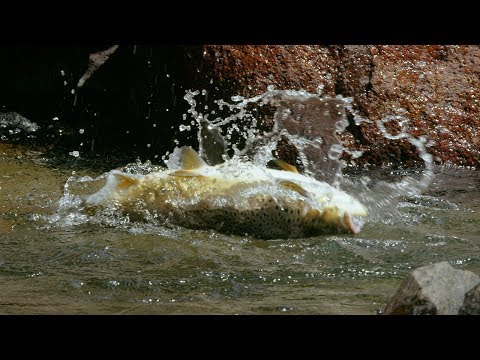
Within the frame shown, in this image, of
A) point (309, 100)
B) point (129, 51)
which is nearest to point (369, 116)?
point (309, 100)

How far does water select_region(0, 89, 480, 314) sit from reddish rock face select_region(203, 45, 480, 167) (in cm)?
68

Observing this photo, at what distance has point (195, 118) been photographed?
25.2ft

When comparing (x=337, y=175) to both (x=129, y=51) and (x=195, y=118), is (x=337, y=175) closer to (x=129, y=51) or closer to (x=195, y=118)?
(x=195, y=118)

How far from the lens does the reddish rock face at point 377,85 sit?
7.51 m

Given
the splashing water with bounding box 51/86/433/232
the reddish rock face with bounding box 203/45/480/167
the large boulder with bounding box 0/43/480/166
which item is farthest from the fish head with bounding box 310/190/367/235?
the reddish rock face with bounding box 203/45/480/167

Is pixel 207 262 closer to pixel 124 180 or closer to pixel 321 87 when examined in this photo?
pixel 124 180

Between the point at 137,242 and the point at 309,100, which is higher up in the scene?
the point at 309,100

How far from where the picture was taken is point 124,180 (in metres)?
5.09

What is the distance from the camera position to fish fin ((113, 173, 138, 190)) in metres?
5.09

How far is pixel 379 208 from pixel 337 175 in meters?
0.99

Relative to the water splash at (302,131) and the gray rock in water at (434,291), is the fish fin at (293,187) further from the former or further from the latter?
the water splash at (302,131)

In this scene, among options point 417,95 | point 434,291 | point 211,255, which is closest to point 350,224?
point 211,255

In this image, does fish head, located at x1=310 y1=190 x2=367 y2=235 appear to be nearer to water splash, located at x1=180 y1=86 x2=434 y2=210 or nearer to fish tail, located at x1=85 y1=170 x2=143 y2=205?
fish tail, located at x1=85 y1=170 x2=143 y2=205

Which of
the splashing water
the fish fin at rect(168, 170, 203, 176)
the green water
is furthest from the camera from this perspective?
the splashing water
